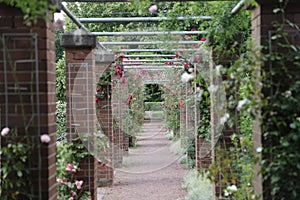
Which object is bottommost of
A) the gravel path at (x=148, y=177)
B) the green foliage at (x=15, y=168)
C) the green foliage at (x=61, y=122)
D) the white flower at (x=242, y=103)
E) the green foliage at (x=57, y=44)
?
the gravel path at (x=148, y=177)

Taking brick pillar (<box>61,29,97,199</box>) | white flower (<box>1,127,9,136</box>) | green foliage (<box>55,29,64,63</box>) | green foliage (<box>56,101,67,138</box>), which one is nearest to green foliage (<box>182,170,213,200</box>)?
brick pillar (<box>61,29,97,199</box>)

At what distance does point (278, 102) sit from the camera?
3.37 meters

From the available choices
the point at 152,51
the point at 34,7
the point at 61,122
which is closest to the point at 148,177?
the point at 152,51

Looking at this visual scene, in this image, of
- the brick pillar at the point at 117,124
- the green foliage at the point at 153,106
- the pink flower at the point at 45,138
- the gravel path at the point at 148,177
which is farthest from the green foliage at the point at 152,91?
the pink flower at the point at 45,138

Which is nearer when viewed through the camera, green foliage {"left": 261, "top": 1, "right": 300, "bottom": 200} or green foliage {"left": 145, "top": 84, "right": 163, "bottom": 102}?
green foliage {"left": 261, "top": 1, "right": 300, "bottom": 200}

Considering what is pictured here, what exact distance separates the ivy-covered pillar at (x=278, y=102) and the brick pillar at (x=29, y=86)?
4.97ft

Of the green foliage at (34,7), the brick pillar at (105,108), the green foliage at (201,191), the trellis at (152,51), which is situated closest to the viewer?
the green foliage at (34,7)

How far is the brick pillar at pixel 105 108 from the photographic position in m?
7.86

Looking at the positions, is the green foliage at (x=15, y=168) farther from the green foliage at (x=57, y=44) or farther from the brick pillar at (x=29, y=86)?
the green foliage at (x=57, y=44)

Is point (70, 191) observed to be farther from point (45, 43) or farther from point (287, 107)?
point (287, 107)

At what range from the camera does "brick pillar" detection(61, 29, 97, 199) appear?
5969 millimetres

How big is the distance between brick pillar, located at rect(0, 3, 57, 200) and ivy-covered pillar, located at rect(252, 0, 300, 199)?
152 centimetres

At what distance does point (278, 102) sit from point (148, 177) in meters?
7.17

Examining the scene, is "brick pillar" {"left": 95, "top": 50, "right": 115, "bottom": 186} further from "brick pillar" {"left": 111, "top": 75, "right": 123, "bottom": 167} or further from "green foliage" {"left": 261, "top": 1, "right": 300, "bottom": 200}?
"green foliage" {"left": 261, "top": 1, "right": 300, "bottom": 200}
